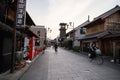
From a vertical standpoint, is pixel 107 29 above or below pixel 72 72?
above

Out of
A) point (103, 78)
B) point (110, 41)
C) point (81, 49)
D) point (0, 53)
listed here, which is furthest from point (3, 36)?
point (81, 49)

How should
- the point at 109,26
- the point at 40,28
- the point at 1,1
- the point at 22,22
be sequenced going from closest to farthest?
the point at 1,1, the point at 22,22, the point at 109,26, the point at 40,28

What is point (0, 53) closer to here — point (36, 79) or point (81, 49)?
point (36, 79)

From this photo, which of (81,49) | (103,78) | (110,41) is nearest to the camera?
(103,78)

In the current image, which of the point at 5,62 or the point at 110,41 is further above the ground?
the point at 110,41

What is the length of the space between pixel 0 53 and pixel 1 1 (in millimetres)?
2740

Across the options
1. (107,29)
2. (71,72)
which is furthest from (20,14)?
(107,29)

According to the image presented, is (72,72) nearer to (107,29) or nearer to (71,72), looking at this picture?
(71,72)

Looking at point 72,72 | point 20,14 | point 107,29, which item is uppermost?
point 107,29

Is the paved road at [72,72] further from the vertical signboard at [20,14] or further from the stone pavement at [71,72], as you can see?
the vertical signboard at [20,14]

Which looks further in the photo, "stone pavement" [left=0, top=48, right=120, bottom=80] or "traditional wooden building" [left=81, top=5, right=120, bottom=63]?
"traditional wooden building" [left=81, top=5, right=120, bottom=63]

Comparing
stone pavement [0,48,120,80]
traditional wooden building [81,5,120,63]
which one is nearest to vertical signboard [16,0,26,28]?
stone pavement [0,48,120,80]

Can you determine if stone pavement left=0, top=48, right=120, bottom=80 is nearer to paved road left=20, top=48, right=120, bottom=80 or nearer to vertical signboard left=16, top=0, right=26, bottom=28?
paved road left=20, top=48, right=120, bottom=80

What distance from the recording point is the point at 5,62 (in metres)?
9.75
